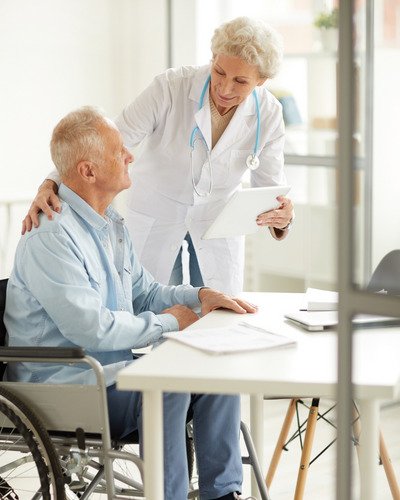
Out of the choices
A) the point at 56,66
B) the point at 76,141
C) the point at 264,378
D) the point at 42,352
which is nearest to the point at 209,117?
the point at 76,141

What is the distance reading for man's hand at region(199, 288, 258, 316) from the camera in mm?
2488

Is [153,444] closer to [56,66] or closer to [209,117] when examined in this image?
[209,117]

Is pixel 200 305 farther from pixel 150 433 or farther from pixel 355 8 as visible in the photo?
pixel 355 8

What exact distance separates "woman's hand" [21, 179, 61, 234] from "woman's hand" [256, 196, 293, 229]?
60cm

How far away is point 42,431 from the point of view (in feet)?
7.03

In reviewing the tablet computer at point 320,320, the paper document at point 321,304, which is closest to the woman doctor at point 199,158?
the paper document at point 321,304

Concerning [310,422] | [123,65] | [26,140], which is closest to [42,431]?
[310,422]

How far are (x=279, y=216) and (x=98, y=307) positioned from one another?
2.28ft

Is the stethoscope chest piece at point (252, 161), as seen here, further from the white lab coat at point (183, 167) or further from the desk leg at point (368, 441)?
the desk leg at point (368, 441)

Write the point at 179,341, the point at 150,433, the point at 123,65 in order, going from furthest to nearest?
the point at 123,65
the point at 179,341
the point at 150,433

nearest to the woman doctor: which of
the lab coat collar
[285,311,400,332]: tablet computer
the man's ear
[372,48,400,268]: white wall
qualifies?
the lab coat collar

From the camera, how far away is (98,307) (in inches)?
89.4

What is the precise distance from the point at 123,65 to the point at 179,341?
3.02 metres

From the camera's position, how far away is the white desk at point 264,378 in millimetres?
1840
